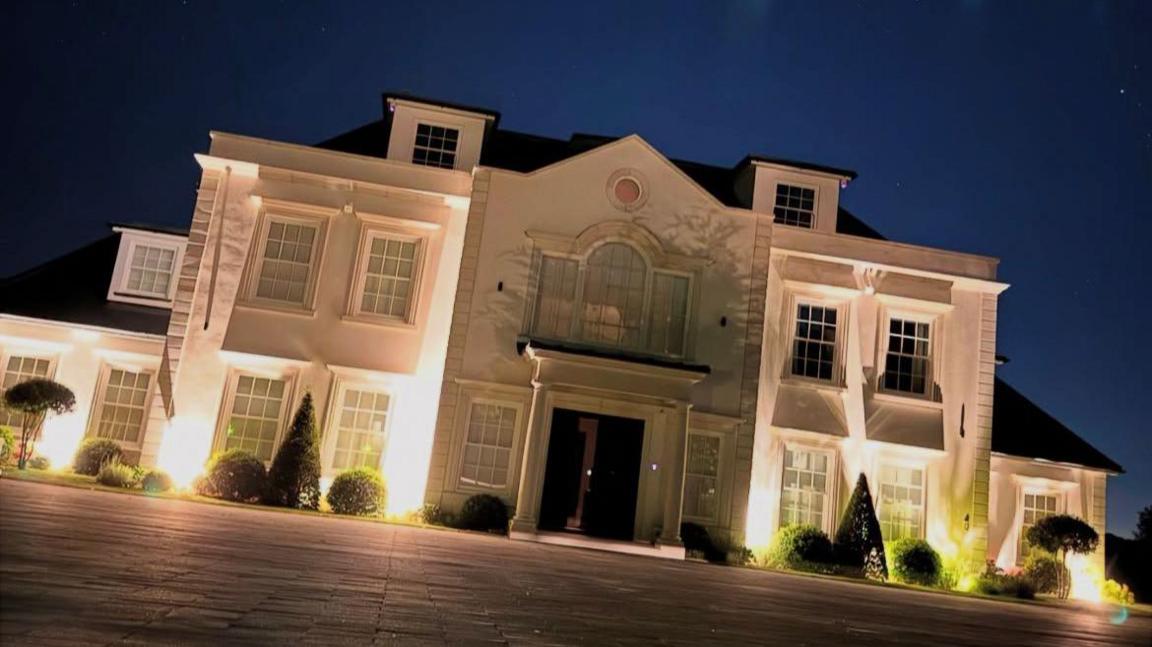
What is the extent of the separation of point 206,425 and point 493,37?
259 ft

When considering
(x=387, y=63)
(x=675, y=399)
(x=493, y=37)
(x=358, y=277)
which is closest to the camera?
(x=675, y=399)

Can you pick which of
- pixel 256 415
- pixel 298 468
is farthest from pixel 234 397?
pixel 298 468

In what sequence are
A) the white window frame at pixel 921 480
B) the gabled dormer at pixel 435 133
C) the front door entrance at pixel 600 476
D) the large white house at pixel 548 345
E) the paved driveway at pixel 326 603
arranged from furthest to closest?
the gabled dormer at pixel 435 133, the white window frame at pixel 921 480, the front door entrance at pixel 600 476, the large white house at pixel 548 345, the paved driveway at pixel 326 603

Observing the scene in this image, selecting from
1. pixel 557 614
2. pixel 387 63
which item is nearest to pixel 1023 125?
pixel 557 614

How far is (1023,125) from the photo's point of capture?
62.9 meters

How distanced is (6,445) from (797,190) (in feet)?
65.9

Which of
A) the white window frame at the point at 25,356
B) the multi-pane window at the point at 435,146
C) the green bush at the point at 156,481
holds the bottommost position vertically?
the green bush at the point at 156,481

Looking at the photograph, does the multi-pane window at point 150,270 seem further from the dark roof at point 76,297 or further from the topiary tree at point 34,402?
the topiary tree at point 34,402

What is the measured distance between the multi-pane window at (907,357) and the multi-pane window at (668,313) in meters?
5.43

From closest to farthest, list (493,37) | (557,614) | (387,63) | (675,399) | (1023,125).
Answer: (557,614)
(675,399)
(1023,125)
(493,37)
(387,63)

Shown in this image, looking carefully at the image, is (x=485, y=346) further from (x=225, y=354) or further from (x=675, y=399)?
(x=225, y=354)

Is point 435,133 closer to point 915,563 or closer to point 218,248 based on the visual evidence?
point 218,248

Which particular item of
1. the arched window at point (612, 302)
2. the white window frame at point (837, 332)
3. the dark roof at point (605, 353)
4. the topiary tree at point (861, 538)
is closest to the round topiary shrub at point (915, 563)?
the topiary tree at point (861, 538)

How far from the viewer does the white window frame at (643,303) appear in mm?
18719
